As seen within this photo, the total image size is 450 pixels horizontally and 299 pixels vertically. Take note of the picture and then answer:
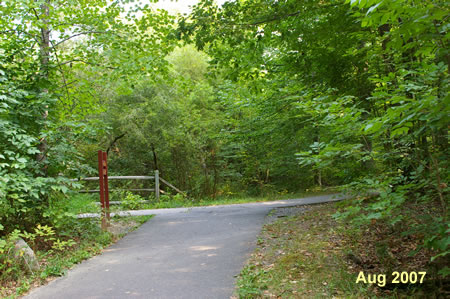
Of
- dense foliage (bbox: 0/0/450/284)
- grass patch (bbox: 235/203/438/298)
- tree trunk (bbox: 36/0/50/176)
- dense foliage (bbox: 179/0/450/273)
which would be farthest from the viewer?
tree trunk (bbox: 36/0/50/176)

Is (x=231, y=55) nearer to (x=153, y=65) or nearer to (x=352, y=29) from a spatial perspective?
(x=153, y=65)

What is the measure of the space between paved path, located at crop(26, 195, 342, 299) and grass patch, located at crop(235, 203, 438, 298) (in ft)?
0.99

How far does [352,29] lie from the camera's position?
731 cm

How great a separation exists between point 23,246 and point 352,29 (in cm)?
730

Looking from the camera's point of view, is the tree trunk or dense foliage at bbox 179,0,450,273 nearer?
dense foliage at bbox 179,0,450,273

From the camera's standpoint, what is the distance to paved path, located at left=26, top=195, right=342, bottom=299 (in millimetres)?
4500

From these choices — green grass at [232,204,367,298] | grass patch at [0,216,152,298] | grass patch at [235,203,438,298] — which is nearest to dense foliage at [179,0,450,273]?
grass patch at [235,203,438,298]

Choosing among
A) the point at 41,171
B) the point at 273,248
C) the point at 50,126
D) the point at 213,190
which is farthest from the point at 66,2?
the point at 213,190

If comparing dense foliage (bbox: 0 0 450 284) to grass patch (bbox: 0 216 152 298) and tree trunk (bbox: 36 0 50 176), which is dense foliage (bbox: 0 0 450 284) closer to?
tree trunk (bbox: 36 0 50 176)

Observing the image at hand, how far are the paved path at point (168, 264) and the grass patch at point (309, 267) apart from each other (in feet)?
0.99

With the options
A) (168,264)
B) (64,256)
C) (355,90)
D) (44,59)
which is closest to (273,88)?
(355,90)

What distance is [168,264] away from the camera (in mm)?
5578

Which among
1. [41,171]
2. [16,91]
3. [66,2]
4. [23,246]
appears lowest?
[23,246]

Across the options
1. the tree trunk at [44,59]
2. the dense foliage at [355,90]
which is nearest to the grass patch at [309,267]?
the dense foliage at [355,90]
